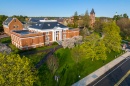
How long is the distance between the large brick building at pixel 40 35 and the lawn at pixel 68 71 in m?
13.6

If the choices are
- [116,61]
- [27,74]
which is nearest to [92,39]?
[116,61]

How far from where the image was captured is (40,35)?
48.7 meters

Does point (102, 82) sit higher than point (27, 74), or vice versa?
point (27, 74)

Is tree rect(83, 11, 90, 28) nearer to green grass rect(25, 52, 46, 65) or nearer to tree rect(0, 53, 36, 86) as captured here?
green grass rect(25, 52, 46, 65)

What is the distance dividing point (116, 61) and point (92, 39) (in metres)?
9.16

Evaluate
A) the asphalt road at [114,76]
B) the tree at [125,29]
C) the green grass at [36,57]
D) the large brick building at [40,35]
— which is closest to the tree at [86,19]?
the tree at [125,29]

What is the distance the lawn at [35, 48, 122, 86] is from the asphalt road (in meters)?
3.19

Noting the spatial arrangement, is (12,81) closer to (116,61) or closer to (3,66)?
(3,66)

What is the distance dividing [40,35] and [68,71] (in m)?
23.6

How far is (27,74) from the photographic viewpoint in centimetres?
1669

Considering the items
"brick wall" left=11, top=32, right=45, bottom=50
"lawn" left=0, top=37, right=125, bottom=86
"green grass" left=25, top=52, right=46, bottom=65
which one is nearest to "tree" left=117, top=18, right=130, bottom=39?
"lawn" left=0, top=37, right=125, bottom=86

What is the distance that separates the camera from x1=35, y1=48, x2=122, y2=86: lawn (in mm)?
25231

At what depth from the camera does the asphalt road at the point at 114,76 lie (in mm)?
25139

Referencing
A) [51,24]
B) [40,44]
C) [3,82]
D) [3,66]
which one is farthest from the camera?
[51,24]
